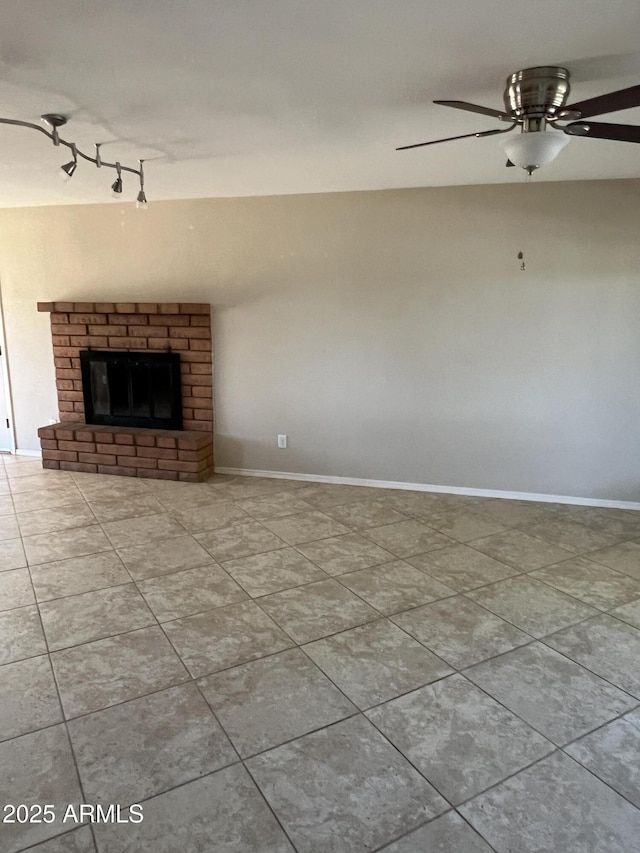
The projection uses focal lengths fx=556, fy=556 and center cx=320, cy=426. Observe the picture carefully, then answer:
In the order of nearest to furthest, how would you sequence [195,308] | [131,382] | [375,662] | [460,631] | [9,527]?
[375,662]
[460,631]
[9,527]
[195,308]
[131,382]

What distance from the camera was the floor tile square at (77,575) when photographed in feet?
9.17

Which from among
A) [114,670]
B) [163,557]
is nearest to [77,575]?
[163,557]

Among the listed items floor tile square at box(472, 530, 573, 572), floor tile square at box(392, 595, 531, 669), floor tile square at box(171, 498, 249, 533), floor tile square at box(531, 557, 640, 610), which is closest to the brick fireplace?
floor tile square at box(171, 498, 249, 533)

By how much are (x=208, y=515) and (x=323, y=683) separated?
1.90 meters

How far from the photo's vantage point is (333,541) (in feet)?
11.2

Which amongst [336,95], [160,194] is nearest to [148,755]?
[336,95]

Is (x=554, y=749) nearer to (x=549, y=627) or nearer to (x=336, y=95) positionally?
(x=549, y=627)

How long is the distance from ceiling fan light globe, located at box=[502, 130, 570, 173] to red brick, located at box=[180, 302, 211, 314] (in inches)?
118

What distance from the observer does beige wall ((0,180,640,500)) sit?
12.4ft

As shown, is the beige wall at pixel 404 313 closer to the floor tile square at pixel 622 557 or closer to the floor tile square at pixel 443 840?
the floor tile square at pixel 622 557

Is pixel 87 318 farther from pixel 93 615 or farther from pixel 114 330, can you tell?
pixel 93 615

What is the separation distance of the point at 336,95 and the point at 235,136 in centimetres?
70

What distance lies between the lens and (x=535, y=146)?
181cm

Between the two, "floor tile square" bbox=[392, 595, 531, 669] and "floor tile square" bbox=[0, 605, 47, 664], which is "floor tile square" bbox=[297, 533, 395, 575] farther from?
"floor tile square" bbox=[0, 605, 47, 664]
